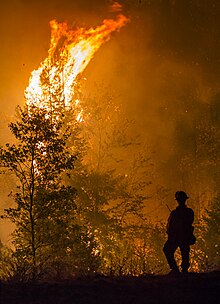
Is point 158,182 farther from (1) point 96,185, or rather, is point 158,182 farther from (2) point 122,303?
(2) point 122,303

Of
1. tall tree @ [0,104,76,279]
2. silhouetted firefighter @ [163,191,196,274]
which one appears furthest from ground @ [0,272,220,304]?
tall tree @ [0,104,76,279]

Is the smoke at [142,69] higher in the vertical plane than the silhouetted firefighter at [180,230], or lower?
higher

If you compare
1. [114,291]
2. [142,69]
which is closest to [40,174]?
[114,291]

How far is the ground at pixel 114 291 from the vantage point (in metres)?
9.23

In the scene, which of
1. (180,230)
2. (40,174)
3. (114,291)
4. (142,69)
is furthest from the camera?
(142,69)

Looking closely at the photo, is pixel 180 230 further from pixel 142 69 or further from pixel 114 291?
pixel 142 69

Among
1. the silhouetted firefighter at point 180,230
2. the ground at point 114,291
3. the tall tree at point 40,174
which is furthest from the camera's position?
the tall tree at point 40,174

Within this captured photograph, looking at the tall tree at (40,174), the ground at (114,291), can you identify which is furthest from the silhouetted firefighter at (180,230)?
the tall tree at (40,174)

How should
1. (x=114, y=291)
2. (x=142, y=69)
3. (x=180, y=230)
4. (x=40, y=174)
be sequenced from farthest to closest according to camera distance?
1. (x=142, y=69)
2. (x=40, y=174)
3. (x=180, y=230)
4. (x=114, y=291)

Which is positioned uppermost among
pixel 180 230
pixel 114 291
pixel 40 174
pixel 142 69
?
pixel 142 69

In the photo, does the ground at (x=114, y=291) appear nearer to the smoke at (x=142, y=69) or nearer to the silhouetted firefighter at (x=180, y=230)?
the silhouetted firefighter at (x=180, y=230)

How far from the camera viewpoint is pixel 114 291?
966 cm

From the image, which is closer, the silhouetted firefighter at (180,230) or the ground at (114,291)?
the ground at (114,291)

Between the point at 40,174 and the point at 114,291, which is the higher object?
the point at 40,174
